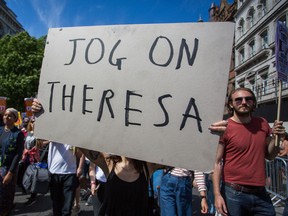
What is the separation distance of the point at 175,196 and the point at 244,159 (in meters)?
1.15

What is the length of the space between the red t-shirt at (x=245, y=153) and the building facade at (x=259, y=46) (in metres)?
16.9

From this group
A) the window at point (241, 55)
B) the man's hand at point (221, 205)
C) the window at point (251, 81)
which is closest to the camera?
the man's hand at point (221, 205)

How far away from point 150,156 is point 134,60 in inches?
22.6

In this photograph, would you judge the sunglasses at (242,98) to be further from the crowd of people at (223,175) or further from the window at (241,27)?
the window at (241,27)

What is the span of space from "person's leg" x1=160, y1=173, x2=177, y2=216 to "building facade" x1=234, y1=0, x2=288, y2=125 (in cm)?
1643

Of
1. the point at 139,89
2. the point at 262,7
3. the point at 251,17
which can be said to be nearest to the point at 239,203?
the point at 139,89

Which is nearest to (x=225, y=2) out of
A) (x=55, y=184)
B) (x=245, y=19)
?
(x=245, y=19)

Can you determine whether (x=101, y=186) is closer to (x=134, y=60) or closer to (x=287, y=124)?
(x=134, y=60)

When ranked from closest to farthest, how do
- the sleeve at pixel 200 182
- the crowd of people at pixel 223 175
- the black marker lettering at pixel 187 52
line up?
the black marker lettering at pixel 187 52
the crowd of people at pixel 223 175
the sleeve at pixel 200 182

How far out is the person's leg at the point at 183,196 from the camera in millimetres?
3135

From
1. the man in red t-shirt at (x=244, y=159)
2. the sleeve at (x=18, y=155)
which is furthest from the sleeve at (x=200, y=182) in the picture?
the sleeve at (x=18, y=155)

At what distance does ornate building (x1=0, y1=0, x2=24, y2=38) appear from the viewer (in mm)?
51219

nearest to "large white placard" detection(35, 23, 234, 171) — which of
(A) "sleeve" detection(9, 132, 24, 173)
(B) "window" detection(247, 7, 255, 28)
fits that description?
(A) "sleeve" detection(9, 132, 24, 173)

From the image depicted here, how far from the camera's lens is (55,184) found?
12.0 feet
